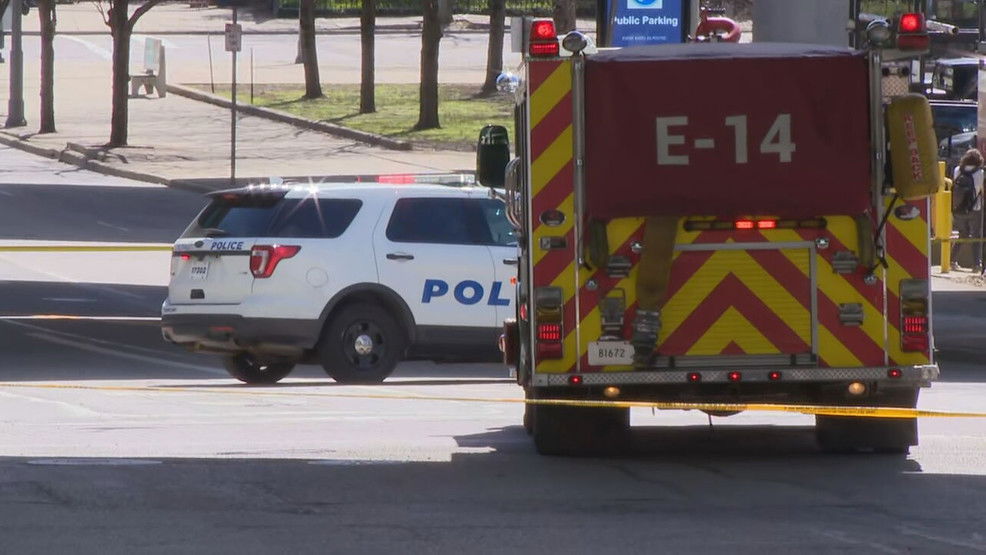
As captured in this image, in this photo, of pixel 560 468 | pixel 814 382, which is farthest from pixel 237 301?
pixel 814 382

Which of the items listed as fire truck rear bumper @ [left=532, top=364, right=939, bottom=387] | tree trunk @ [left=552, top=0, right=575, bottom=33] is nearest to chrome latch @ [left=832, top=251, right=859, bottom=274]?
fire truck rear bumper @ [left=532, top=364, right=939, bottom=387]

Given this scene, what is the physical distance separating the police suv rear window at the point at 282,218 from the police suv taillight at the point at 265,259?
0.14m

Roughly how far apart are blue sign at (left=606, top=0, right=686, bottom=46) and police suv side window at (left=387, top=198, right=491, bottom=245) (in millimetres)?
4924

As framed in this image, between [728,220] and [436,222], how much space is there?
547cm

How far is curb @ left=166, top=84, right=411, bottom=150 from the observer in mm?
40406

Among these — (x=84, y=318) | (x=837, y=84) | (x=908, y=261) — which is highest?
(x=837, y=84)

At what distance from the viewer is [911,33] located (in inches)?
396

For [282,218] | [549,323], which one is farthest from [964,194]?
[549,323]

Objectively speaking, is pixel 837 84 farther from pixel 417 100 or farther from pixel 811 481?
pixel 417 100

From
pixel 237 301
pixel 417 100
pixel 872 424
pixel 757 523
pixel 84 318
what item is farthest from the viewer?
pixel 417 100

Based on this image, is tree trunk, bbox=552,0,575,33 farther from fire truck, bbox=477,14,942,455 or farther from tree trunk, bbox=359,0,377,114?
fire truck, bbox=477,14,942,455

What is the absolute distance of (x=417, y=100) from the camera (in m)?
48.2

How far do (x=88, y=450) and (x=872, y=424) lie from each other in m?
4.54

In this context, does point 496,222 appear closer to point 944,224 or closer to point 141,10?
point 944,224
